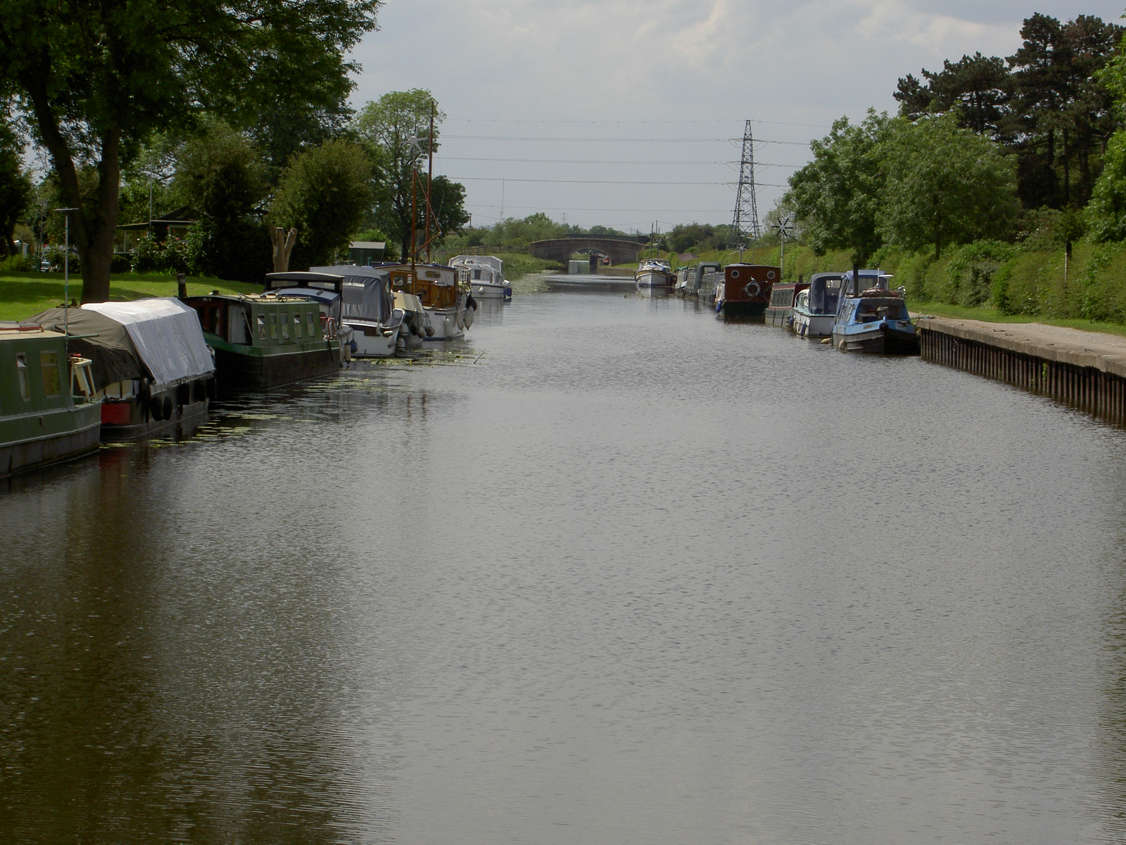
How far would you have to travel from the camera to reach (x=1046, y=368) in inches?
1549

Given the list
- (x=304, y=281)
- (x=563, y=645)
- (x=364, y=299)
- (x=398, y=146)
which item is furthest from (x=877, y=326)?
(x=398, y=146)

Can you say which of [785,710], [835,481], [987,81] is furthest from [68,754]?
[987,81]

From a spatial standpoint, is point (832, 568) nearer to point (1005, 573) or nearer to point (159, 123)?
point (1005, 573)

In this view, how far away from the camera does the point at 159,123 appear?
3972 cm

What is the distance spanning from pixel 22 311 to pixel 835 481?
32.2m

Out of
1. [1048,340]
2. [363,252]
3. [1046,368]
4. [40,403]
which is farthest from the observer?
[363,252]

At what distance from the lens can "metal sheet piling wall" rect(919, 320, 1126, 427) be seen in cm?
3359

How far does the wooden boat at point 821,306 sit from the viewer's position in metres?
67.9

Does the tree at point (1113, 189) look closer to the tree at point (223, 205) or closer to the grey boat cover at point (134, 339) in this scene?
the grey boat cover at point (134, 339)

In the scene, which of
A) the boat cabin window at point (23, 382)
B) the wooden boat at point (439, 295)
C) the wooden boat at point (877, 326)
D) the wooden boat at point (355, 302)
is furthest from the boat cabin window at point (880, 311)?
the boat cabin window at point (23, 382)

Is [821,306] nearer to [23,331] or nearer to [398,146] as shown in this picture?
[23,331]

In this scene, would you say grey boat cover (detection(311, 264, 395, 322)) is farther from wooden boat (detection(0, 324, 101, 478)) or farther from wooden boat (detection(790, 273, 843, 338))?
wooden boat (detection(0, 324, 101, 478))

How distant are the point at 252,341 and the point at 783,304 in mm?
50590

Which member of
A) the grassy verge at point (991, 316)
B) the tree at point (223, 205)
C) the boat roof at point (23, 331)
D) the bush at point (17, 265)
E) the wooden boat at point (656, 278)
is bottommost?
the wooden boat at point (656, 278)
